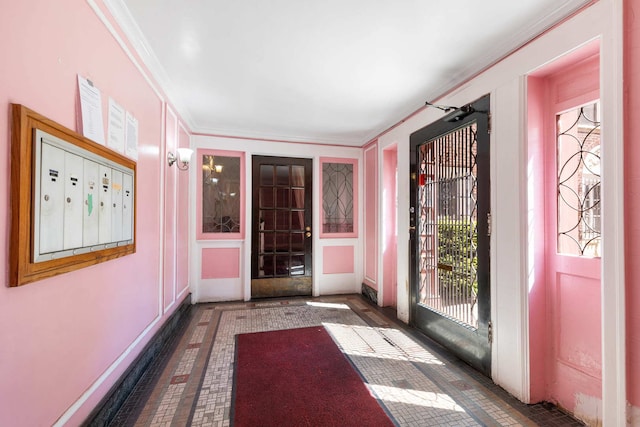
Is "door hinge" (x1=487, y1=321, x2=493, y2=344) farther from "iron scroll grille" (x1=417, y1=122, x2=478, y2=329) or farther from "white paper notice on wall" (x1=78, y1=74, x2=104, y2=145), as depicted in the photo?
"white paper notice on wall" (x1=78, y1=74, x2=104, y2=145)

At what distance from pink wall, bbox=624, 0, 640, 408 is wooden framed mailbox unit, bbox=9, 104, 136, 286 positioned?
103 inches

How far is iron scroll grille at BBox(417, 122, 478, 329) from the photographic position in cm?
250

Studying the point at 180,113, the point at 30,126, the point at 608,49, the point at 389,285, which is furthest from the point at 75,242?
the point at 389,285

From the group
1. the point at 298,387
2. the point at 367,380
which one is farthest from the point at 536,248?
the point at 298,387

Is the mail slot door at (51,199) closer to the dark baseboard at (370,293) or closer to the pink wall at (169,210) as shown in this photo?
the pink wall at (169,210)

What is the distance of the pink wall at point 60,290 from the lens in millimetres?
1055

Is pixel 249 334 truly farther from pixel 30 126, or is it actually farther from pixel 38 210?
pixel 30 126

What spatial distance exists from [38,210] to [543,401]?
10.1ft

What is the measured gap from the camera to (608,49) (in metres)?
1.47

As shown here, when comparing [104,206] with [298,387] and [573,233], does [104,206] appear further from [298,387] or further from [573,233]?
[573,233]

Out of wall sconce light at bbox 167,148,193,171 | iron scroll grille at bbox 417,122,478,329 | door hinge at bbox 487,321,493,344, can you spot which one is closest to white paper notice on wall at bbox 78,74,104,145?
wall sconce light at bbox 167,148,193,171

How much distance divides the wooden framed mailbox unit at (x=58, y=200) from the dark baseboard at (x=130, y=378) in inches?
33.1

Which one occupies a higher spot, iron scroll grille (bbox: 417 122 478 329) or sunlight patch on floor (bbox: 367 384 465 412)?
iron scroll grille (bbox: 417 122 478 329)

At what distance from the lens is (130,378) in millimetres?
2035
